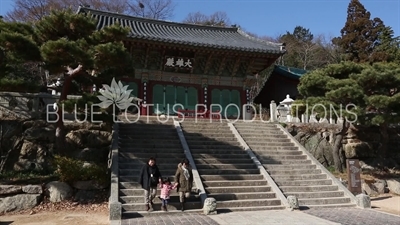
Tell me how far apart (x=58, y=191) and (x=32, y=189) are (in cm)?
79

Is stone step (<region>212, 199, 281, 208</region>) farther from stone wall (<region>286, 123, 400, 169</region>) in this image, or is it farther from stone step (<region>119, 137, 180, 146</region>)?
stone wall (<region>286, 123, 400, 169</region>)

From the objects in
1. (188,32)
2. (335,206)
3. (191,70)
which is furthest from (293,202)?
(188,32)

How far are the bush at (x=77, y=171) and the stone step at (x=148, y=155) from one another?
3.83ft

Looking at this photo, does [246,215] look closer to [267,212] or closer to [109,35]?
[267,212]

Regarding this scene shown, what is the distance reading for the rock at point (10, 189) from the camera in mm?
10211

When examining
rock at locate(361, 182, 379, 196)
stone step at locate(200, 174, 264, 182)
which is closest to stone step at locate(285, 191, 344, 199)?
stone step at locate(200, 174, 264, 182)

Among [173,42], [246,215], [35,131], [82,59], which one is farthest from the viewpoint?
[173,42]

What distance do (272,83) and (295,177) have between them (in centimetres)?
1670

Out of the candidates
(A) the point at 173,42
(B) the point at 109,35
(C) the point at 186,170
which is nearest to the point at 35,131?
(B) the point at 109,35

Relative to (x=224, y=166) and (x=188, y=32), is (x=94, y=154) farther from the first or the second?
(x=188, y=32)

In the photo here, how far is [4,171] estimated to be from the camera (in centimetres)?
1216

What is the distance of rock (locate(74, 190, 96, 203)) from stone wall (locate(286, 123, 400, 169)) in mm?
10949

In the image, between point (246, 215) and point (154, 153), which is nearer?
point (246, 215)

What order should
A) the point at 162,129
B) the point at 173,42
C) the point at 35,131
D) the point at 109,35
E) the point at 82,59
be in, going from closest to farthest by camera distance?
the point at 82,59 < the point at 109,35 < the point at 35,131 < the point at 162,129 < the point at 173,42
